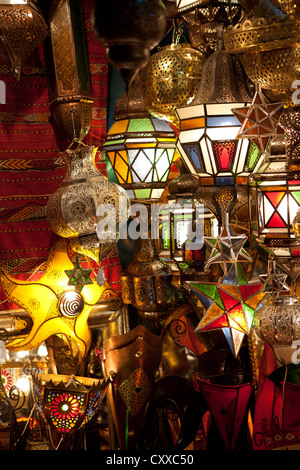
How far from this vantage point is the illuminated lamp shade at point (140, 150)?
2623 millimetres

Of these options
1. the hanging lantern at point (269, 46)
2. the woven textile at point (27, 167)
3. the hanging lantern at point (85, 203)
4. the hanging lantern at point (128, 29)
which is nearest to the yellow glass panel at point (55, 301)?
the woven textile at point (27, 167)

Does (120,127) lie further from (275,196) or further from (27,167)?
(275,196)

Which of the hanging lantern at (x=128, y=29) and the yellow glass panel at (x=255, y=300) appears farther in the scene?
the yellow glass panel at (x=255, y=300)

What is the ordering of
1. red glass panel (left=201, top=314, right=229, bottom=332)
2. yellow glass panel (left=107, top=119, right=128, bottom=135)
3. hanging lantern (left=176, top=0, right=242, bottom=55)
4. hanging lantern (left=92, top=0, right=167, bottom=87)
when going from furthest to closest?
1. yellow glass panel (left=107, top=119, right=128, bottom=135)
2. red glass panel (left=201, top=314, right=229, bottom=332)
3. hanging lantern (left=176, top=0, right=242, bottom=55)
4. hanging lantern (left=92, top=0, right=167, bottom=87)

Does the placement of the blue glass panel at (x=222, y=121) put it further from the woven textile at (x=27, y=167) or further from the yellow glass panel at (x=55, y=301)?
the woven textile at (x=27, y=167)

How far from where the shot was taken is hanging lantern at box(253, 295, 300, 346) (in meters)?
2.16

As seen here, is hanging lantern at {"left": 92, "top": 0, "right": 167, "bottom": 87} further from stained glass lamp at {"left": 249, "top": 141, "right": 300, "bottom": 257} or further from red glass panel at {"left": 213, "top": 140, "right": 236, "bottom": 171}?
stained glass lamp at {"left": 249, "top": 141, "right": 300, "bottom": 257}

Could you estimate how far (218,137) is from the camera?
6.68 feet

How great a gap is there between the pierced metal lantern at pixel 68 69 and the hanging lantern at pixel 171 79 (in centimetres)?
68

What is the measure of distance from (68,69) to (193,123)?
1.01 m

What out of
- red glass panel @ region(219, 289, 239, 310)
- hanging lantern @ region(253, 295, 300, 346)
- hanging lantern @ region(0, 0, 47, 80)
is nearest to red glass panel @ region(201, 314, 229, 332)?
red glass panel @ region(219, 289, 239, 310)

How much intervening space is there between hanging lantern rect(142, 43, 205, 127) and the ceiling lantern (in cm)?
7

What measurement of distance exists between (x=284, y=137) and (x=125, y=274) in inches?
49.4
